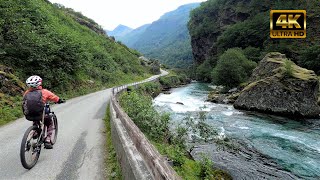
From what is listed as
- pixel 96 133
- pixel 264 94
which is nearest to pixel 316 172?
pixel 96 133

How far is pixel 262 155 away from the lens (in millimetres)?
13695

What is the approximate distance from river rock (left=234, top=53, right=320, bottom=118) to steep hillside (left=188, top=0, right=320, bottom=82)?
1068 inches

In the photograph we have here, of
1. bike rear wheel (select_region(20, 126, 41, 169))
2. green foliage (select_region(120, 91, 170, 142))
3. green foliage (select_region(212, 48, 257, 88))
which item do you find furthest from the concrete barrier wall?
green foliage (select_region(212, 48, 257, 88))

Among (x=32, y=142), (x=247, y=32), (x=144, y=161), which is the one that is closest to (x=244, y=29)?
(x=247, y=32)

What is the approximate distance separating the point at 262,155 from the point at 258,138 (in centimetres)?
320

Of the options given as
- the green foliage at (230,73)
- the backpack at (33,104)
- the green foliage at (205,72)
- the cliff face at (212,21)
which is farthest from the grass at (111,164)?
the cliff face at (212,21)

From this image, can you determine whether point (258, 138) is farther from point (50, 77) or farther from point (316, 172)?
point (50, 77)

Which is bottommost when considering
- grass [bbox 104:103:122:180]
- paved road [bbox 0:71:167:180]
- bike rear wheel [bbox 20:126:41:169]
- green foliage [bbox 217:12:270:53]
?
grass [bbox 104:103:122:180]

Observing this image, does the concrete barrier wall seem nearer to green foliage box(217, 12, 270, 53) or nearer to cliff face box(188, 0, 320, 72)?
cliff face box(188, 0, 320, 72)

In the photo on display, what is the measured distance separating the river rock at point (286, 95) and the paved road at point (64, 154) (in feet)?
64.9

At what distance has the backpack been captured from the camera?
6941 mm

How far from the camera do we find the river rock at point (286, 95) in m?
25.5

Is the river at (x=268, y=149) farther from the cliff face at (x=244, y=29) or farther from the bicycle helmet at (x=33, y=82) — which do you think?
the cliff face at (x=244, y=29)

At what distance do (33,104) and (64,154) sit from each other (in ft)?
6.81
